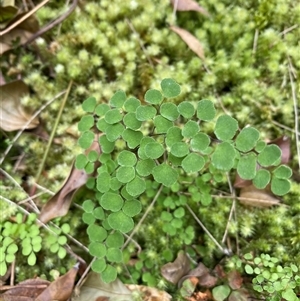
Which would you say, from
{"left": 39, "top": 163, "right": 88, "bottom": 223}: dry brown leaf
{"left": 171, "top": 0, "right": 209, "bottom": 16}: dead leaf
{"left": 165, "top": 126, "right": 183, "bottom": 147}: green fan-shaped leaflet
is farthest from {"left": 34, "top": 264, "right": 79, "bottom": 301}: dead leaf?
{"left": 171, "top": 0, "right": 209, "bottom": 16}: dead leaf

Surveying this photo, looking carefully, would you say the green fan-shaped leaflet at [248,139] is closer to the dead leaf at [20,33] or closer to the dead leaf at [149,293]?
the dead leaf at [149,293]

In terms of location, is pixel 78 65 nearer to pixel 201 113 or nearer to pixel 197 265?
pixel 201 113

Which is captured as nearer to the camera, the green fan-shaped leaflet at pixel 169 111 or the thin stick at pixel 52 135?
the green fan-shaped leaflet at pixel 169 111

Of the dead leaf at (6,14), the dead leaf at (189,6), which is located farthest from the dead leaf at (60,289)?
the dead leaf at (189,6)

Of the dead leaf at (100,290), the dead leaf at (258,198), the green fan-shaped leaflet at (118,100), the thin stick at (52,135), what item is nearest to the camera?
the green fan-shaped leaflet at (118,100)

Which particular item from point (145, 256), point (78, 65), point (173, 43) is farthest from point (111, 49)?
point (145, 256)
